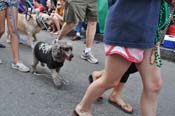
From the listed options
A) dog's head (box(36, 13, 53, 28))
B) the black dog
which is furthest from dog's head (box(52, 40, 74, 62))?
dog's head (box(36, 13, 53, 28))

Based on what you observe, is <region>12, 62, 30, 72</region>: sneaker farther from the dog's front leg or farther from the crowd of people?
the crowd of people

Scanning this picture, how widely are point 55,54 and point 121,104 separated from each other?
102 cm

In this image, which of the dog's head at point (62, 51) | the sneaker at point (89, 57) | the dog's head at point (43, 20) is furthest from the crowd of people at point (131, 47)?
the dog's head at point (43, 20)

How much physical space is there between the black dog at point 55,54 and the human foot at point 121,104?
2.49 ft

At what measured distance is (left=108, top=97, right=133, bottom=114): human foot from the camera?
378 cm

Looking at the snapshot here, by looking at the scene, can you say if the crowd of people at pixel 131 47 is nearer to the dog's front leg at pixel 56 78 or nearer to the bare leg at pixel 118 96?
the bare leg at pixel 118 96

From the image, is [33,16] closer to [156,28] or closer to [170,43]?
[170,43]

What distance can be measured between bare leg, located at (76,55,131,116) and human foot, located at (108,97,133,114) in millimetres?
653

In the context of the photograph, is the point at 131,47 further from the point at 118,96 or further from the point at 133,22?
the point at 118,96

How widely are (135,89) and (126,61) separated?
73.2 inches

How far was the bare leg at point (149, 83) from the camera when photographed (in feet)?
9.22

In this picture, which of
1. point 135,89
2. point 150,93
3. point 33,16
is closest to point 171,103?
point 135,89

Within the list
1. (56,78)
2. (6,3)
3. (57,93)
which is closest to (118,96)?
(57,93)

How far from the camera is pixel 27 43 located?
702cm
